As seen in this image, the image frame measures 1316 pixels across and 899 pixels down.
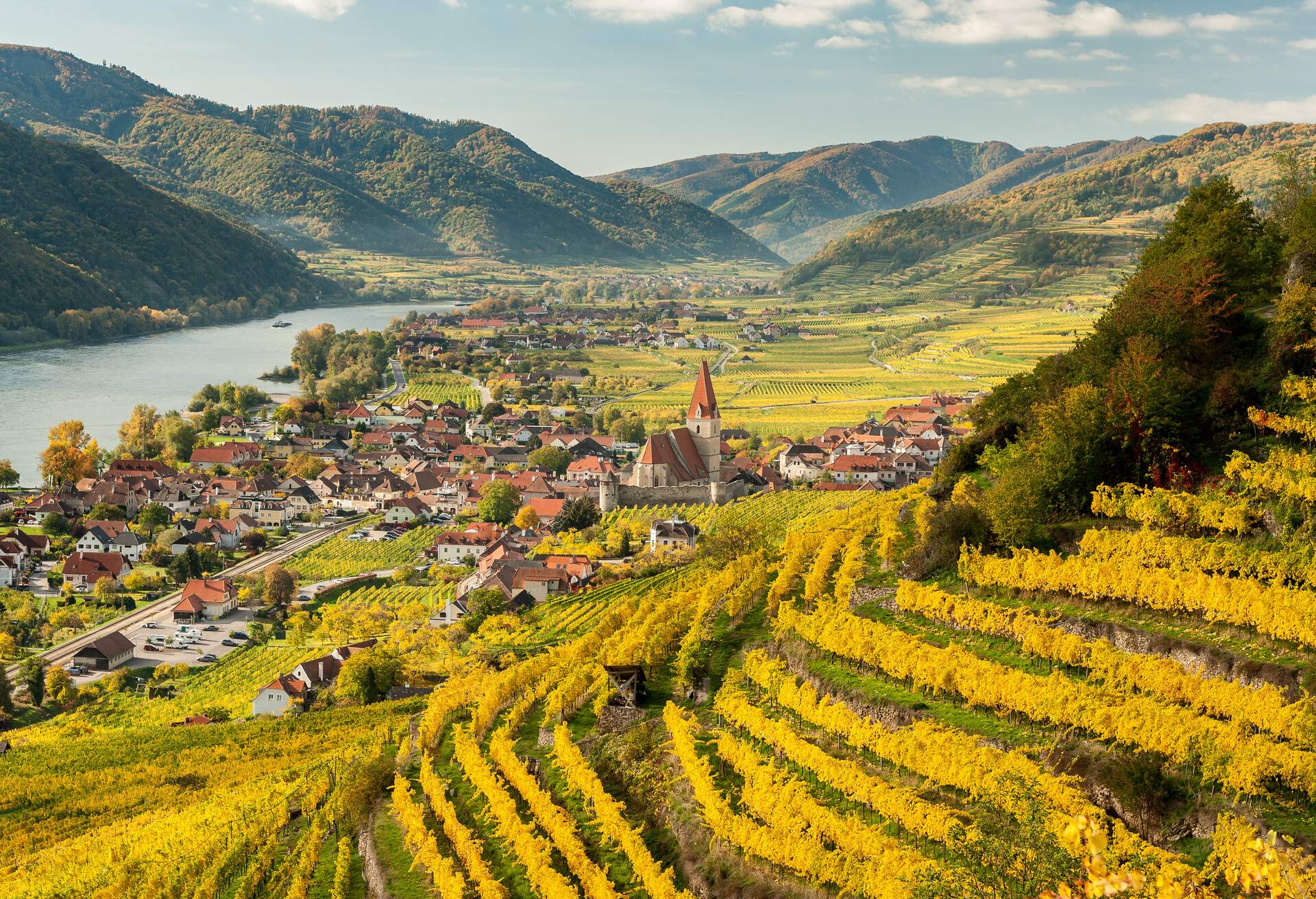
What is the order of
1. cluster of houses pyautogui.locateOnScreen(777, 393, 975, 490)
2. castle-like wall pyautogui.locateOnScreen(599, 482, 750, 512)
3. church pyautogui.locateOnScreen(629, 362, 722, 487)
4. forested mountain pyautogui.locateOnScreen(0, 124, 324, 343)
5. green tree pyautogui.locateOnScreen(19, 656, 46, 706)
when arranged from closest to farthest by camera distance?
green tree pyautogui.locateOnScreen(19, 656, 46, 706), castle-like wall pyautogui.locateOnScreen(599, 482, 750, 512), church pyautogui.locateOnScreen(629, 362, 722, 487), cluster of houses pyautogui.locateOnScreen(777, 393, 975, 490), forested mountain pyautogui.locateOnScreen(0, 124, 324, 343)

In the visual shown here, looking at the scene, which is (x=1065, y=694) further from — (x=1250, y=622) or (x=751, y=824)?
(x=751, y=824)

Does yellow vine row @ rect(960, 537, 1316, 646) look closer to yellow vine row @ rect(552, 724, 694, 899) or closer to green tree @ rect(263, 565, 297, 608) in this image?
yellow vine row @ rect(552, 724, 694, 899)

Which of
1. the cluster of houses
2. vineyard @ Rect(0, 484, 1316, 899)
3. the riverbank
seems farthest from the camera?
the riverbank

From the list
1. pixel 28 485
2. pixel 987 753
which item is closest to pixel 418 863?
pixel 987 753

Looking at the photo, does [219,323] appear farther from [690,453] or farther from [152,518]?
[690,453]

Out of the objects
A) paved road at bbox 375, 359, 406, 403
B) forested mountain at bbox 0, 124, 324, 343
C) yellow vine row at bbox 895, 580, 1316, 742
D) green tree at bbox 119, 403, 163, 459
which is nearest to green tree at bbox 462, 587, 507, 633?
yellow vine row at bbox 895, 580, 1316, 742
